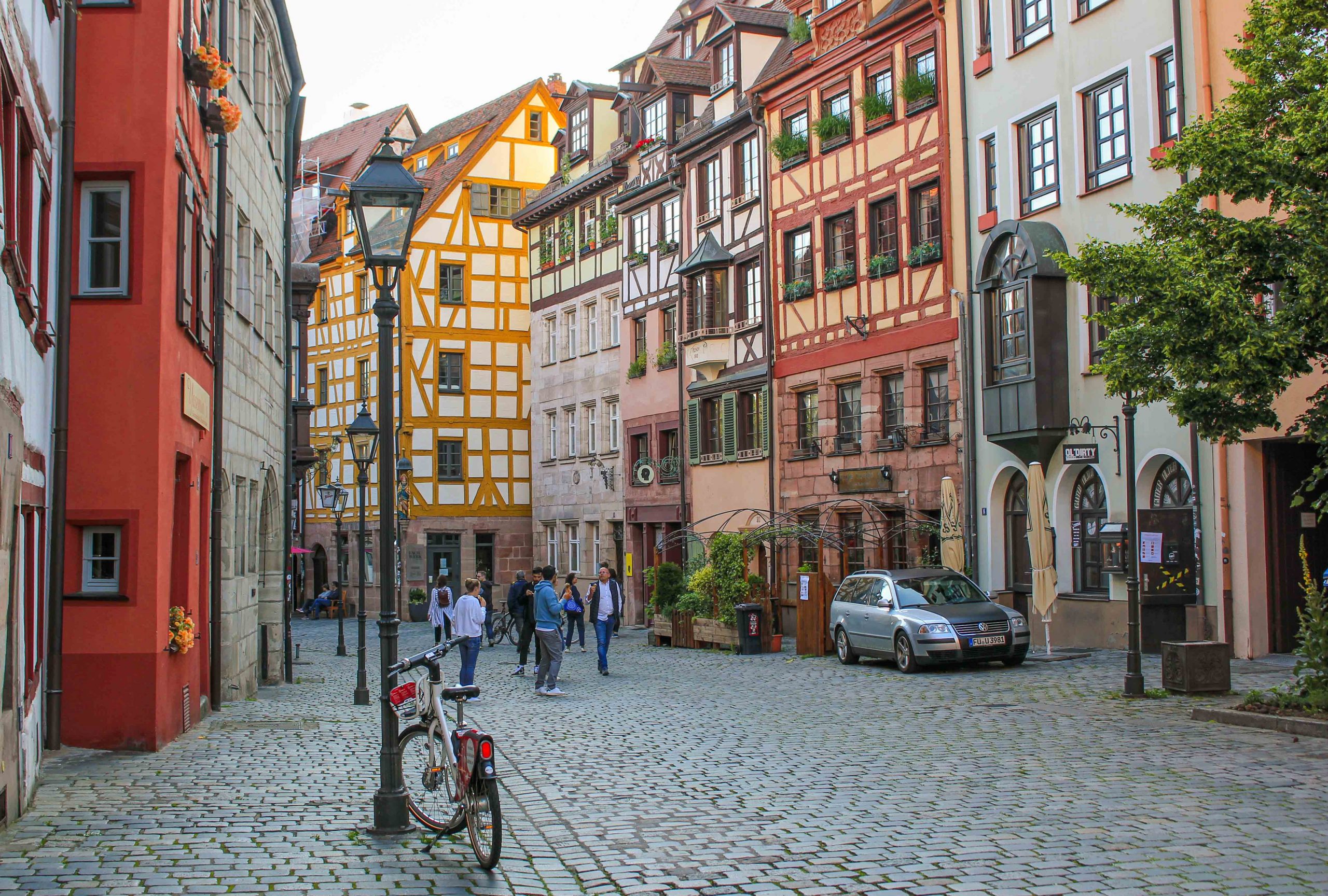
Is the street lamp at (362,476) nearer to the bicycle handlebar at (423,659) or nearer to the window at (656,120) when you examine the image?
the bicycle handlebar at (423,659)

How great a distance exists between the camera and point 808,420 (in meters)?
34.5

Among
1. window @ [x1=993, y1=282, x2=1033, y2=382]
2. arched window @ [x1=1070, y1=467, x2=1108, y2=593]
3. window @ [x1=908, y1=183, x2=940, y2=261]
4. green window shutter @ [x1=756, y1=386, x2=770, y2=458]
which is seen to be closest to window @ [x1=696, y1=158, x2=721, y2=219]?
green window shutter @ [x1=756, y1=386, x2=770, y2=458]

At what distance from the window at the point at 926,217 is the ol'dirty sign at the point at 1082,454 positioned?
21.9 ft

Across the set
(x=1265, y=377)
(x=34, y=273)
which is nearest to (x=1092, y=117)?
(x=1265, y=377)

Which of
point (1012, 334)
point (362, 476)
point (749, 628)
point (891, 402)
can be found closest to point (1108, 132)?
point (1012, 334)

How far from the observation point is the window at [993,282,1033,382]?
25.8 metres

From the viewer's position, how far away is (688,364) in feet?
128

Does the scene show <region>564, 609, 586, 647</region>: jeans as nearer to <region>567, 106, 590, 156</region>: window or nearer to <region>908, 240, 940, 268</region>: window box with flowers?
<region>908, 240, 940, 268</region>: window box with flowers

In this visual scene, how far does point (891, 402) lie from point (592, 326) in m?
18.0

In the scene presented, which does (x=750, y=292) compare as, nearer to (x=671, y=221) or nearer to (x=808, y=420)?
(x=808, y=420)

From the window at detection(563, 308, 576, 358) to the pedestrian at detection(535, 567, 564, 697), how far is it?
1132 inches

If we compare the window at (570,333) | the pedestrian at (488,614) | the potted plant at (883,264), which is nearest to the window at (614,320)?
the window at (570,333)

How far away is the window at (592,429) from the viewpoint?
47.0 m

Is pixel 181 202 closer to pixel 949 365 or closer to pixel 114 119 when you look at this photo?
pixel 114 119
